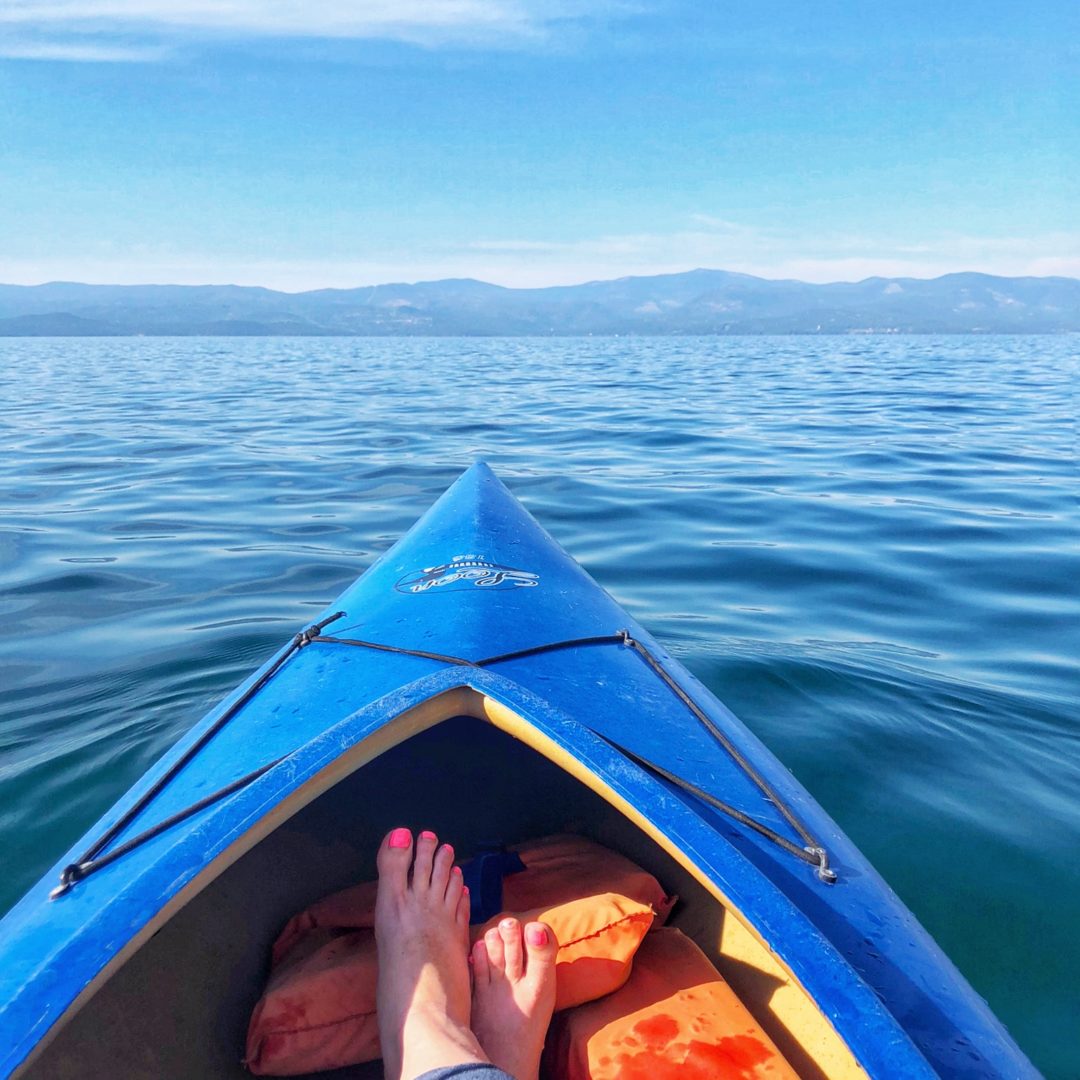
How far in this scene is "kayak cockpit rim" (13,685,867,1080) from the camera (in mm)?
1522

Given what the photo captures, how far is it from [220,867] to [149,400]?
16918 millimetres

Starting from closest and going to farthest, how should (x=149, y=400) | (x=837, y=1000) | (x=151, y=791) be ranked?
(x=837, y=1000), (x=151, y=791), (x=149, y=400)

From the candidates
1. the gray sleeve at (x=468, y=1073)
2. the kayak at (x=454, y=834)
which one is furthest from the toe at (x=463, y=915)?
the gray sleeve at (x=468, y=1073)

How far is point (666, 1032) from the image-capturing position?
1.80 meters

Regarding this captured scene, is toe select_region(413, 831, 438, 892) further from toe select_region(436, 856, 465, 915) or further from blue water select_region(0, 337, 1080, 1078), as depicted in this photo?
blue water select_region(0, 337, 1080, 1078)

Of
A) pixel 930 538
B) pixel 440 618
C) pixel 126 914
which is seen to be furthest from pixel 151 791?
pixel 930 538

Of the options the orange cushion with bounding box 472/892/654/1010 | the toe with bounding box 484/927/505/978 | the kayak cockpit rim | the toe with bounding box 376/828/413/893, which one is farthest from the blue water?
the toe with bounding box 376/828/413/893

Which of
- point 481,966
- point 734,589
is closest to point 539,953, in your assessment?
point 481,966

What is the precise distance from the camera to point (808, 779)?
329 centimetres

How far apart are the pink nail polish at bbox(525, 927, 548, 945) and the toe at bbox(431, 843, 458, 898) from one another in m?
0.22

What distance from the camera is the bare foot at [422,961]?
63.6 inches

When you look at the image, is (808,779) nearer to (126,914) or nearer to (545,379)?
(126,914)

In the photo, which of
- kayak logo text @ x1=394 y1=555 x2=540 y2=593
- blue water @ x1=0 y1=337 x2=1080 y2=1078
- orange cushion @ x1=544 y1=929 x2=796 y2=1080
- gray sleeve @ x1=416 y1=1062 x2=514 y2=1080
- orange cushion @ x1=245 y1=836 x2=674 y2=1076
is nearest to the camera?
gray sleeve @ x1=416 y1=1062 x2=514 y2=1080

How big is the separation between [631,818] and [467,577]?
146cm
